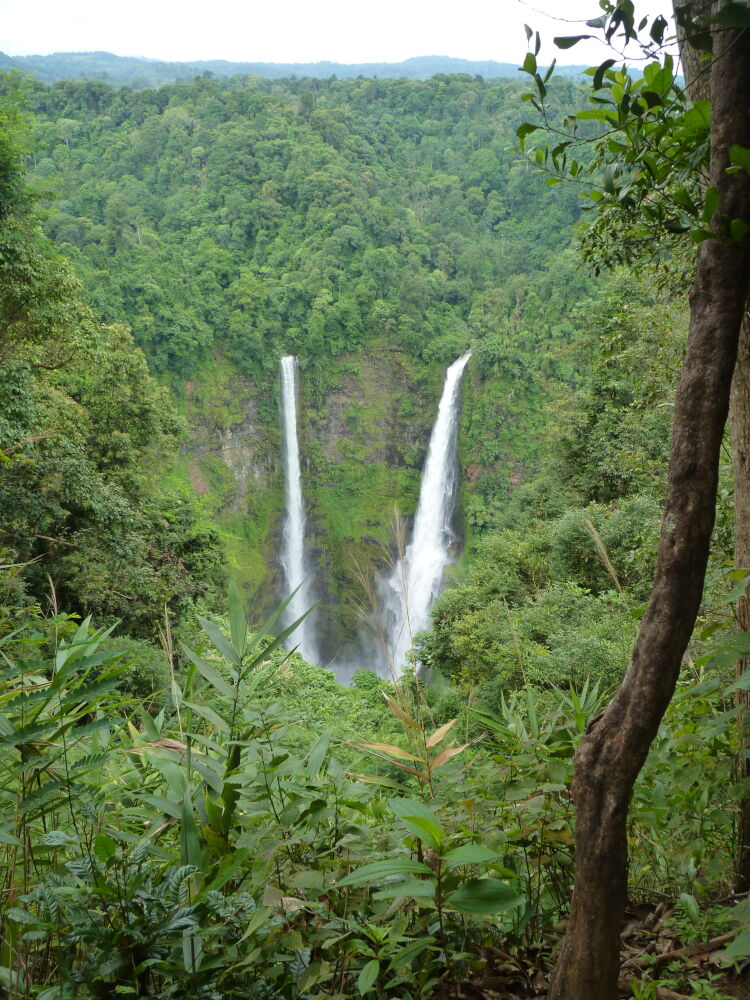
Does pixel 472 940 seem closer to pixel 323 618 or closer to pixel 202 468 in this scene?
pixel 323 618

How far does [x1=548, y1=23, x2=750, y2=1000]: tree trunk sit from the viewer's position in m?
0.95

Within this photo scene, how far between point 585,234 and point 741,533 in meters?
1.72

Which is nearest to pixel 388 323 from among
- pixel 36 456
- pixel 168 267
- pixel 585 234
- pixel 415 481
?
pixel 415 481

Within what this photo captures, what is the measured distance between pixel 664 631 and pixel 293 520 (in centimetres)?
2612

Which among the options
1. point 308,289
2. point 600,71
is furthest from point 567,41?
point 308,289

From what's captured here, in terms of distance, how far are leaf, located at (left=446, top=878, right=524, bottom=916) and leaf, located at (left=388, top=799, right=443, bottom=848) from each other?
0.08 metres

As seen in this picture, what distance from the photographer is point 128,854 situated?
3.11 ft

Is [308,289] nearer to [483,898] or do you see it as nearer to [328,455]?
[328,455]

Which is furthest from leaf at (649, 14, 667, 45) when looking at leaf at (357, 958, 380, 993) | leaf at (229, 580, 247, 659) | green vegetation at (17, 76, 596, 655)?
green vegetation at (17, 76, 596, 655)

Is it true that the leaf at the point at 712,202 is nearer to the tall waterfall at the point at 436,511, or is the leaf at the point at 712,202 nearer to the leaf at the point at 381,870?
the leaf at the point at 381,870

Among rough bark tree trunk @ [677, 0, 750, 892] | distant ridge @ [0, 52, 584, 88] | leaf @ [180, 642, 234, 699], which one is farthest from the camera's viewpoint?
distant ridge @ [0, 52, 584, 88]

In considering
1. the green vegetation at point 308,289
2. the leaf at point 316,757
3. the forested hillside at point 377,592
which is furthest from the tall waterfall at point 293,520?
the leaf at point 316,757

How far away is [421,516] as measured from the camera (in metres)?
25.3

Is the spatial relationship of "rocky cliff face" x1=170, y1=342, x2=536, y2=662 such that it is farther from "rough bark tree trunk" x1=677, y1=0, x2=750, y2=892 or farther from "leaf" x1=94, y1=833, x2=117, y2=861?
"leaf" x1=94, y1=833, x2=117, y2=861
